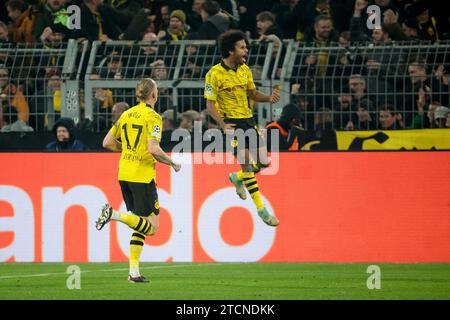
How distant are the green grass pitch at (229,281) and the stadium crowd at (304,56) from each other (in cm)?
219

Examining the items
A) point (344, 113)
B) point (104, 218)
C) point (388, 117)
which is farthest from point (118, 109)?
point (104, 218)

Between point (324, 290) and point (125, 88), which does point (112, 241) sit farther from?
point (324, 290)

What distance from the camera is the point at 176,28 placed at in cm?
1927

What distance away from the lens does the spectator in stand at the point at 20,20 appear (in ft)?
66.1

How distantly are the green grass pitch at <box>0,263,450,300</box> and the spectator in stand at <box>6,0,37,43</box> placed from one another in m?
4.50

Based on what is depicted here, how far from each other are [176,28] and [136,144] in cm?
538

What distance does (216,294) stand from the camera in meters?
13.2

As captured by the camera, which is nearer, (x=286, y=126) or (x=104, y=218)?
(x=104, y=218)

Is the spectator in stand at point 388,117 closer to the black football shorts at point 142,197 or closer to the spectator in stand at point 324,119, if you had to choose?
the spectator in stand at point 324,119

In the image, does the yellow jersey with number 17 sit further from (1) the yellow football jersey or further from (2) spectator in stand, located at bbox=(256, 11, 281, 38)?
(2) spectator in stand, located at bbox=(256, 11, 281, 38)

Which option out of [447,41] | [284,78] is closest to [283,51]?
[284,78]

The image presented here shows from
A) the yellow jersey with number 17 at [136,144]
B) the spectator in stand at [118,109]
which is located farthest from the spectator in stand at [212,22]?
the yellow jersey with number 17 at [136,144]

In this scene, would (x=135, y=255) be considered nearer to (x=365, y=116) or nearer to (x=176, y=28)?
(x=365, y=116)

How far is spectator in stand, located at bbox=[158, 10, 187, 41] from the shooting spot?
63.2ft
